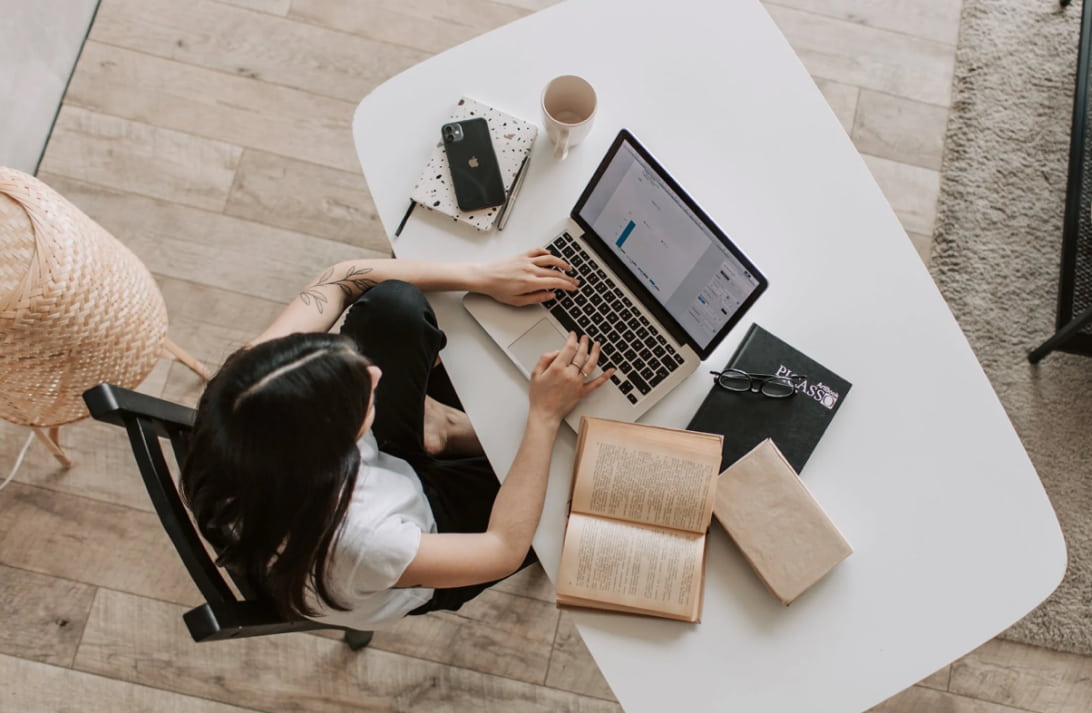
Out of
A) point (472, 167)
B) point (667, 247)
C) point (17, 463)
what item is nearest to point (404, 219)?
point (472, 167)

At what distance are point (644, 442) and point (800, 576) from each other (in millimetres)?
253

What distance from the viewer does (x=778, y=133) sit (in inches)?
45.1

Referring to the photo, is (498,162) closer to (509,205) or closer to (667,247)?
(509,205)

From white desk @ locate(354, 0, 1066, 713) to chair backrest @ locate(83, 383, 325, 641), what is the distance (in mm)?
353

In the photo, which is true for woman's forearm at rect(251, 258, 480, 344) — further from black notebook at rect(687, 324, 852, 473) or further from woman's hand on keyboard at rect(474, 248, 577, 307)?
black notebook at rect(687, 324, 852, 473)

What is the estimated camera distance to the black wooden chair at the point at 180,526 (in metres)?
0.82

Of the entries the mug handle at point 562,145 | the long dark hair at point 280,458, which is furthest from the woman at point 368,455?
the mug handle at point 562,145

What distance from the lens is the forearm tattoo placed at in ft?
3.78

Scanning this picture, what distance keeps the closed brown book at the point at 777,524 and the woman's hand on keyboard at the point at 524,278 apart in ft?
1.13

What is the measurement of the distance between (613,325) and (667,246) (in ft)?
0.45

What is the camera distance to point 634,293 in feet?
3.60

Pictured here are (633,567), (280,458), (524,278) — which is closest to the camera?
(280,458)

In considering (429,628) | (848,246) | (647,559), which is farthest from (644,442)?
(429,628)

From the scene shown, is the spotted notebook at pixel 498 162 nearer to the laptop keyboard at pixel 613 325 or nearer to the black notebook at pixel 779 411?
the laptop keyboard at pixel 613 325
